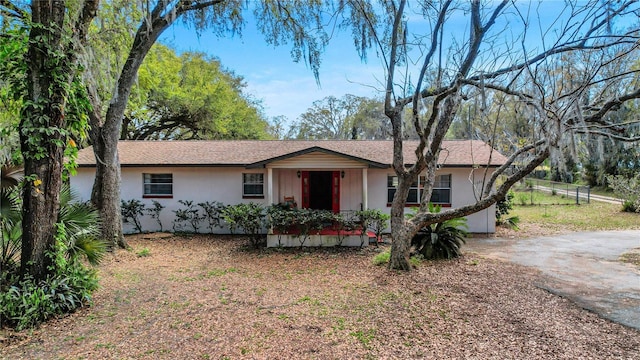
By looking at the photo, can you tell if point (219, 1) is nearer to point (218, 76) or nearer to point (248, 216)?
point (248, 216)

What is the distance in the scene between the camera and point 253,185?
12062mm

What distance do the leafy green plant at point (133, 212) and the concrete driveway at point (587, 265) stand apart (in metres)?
10.8

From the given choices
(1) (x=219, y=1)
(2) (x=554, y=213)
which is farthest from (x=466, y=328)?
(2) (x=554, y=213)

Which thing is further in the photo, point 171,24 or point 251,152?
point 251,152

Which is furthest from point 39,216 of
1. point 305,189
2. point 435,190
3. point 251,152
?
point 435,190

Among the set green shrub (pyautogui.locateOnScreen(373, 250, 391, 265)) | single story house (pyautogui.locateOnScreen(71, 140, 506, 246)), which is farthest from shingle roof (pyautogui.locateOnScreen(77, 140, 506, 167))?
green shrub (pyautogui.locateOnScreen(373, 250, 391, 265))

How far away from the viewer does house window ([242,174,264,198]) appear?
39.5ft

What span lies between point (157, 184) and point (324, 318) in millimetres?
9561

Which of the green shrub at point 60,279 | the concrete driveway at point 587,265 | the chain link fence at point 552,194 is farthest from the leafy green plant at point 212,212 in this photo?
the chain link fence at point 552,194

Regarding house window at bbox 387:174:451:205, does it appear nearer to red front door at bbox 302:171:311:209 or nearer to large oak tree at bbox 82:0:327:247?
red front door at bbox 302:171:311:209

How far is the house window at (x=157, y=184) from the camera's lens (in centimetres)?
1207

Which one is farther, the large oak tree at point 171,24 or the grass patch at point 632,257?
the large oak tree at point 171,24

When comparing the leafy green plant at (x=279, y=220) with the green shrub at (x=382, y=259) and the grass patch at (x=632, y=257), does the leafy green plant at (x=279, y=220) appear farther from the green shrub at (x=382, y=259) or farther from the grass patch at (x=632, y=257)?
the grass patch at (x=632, y=257)

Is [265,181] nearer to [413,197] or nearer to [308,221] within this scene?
[308,221]
